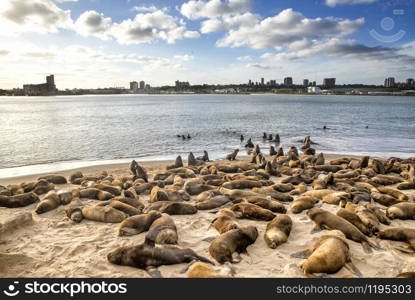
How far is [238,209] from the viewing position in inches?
329

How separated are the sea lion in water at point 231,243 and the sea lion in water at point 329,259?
129cm

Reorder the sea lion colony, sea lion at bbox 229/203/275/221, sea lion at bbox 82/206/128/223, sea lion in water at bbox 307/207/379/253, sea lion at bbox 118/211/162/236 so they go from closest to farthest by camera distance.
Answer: the sea lion colony < sea lion in water at bbox 307/207/379/253 < sea lion at bbox 118/211/162/236 < sea lion at bbox 229/203/275/221 < sea lion at bbox 82/206/128/223

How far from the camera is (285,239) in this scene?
21.8 feet

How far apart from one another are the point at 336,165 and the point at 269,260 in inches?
448

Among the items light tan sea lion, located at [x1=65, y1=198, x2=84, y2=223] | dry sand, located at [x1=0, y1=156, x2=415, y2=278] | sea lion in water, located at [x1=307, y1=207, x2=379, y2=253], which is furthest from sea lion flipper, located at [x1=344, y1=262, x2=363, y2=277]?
light tan sea lion, located at [x1=65, y1=198, x2=84, y2=223]

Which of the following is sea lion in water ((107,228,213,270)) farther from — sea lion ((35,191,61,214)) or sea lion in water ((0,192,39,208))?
sea lion in water ((0,192,39,208))

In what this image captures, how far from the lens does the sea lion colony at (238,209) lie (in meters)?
5.70

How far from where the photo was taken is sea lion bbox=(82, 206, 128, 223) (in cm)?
805

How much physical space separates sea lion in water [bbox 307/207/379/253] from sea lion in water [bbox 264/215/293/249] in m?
0.88

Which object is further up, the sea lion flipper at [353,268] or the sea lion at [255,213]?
the sea lion at [255,213]

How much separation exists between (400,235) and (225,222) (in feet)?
13.8

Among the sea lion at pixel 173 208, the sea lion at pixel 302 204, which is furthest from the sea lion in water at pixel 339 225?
the sea lion at pixel 173 208

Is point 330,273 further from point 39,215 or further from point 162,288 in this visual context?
point 39,215

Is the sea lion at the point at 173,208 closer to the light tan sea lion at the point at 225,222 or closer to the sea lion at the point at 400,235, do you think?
the light tan sea lion at the point at 225,222
